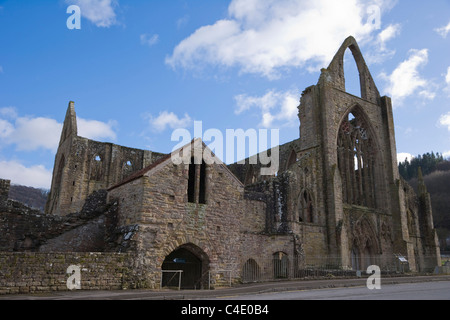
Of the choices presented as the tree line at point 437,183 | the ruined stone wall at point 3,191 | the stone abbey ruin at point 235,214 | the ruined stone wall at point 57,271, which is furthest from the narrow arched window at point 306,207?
the tree line at point 437,183

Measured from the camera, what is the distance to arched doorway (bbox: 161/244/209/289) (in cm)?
1598

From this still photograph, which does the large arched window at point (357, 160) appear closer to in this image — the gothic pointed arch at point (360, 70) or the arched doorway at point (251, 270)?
the gothic pointed arch at point (360, 70)

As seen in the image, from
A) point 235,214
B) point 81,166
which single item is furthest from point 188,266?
point 81,166

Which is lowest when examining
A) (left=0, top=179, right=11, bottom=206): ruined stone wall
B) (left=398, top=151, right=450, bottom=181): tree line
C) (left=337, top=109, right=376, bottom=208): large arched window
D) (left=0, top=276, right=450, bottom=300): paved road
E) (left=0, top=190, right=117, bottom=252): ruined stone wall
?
(left=0, top=276, right=450, bottom=300): paved road

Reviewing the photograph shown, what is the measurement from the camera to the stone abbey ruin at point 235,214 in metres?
14.3

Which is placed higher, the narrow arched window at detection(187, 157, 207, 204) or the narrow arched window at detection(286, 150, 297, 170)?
the narrow arched window at detection(286, 150, 297, 170)

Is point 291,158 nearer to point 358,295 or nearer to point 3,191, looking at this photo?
point 3,191

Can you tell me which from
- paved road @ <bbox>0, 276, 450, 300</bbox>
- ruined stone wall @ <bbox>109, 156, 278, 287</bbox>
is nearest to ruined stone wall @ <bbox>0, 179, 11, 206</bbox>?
ruined stone wall @ <bbox>109, 156, 278, 287</bbox>

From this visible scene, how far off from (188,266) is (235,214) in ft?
10.5

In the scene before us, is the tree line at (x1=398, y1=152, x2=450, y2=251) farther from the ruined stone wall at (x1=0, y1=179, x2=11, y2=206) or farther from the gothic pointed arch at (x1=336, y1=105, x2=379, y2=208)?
the ruined stone wall at (x1=0, y1=179, x2=11, y2=206)

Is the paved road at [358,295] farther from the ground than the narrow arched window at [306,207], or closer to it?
closer to it

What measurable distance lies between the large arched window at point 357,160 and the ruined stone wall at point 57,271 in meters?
19.6

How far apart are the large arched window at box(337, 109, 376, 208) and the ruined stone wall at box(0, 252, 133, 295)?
19577mm
